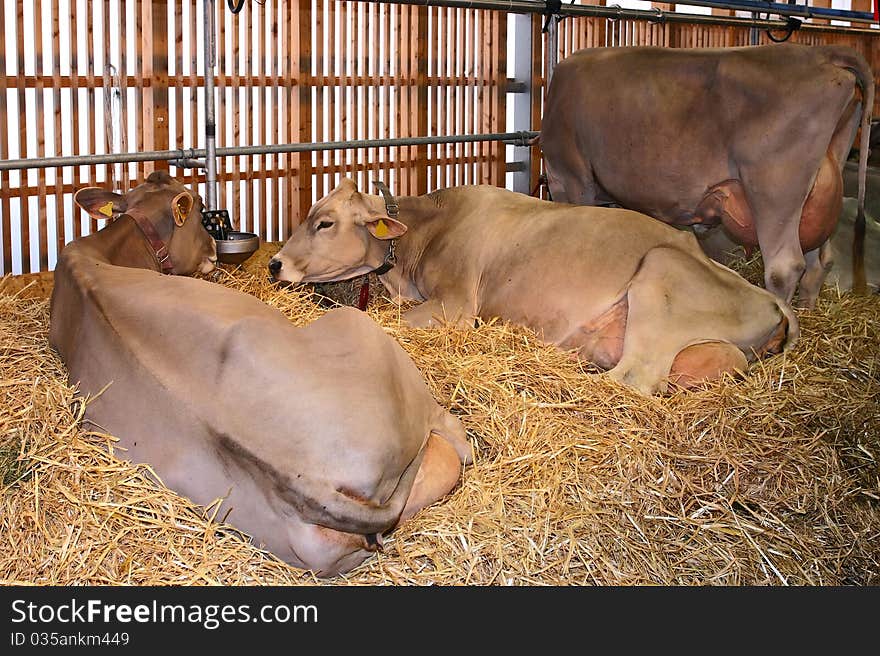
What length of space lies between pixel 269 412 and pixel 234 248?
9.14 ft

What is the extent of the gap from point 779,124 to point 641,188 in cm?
96

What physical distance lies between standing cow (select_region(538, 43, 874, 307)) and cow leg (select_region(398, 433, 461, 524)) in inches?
102

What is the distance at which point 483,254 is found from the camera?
546cm

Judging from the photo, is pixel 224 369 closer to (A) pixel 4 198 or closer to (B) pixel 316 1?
(A) pixel 4 198

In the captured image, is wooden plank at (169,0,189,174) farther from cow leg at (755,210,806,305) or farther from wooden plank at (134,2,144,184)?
cow leg at (755,210,806,305)

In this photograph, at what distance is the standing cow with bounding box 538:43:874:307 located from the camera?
5.41 meters

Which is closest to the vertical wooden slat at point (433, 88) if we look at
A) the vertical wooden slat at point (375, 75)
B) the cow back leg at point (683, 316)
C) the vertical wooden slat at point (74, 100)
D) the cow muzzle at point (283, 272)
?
the vertical wooden slat at point (375, 75)

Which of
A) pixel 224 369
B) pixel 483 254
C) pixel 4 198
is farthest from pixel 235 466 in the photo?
pixel 4 198

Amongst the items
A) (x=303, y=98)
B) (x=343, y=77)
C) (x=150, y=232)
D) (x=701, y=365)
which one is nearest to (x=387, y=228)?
(x=150, y=232)

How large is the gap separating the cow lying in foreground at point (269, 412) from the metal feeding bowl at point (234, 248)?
2.03m

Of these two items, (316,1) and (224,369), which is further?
(316,1)

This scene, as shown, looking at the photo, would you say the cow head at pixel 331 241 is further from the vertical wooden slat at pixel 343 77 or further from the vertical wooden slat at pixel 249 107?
the vertical wooden slat at pixel 343 77

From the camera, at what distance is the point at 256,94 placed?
7.93 meters

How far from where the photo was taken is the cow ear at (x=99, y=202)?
5016 mm
